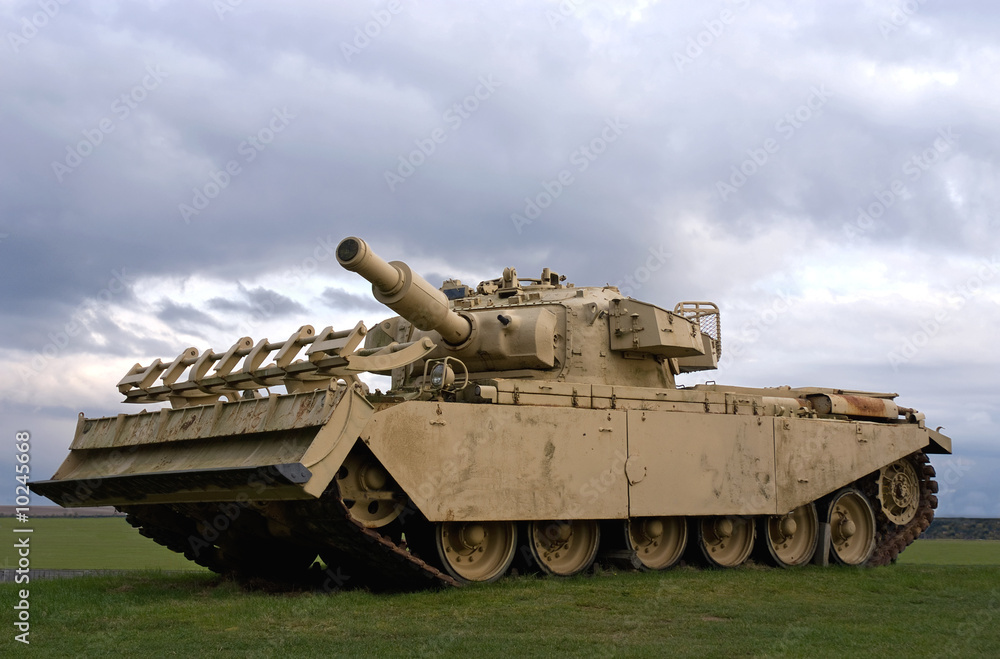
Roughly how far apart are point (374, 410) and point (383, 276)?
1502 mm

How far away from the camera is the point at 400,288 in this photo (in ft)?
40.5

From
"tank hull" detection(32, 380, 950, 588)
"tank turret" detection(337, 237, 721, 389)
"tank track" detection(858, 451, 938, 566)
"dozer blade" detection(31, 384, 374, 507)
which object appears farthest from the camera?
"tank track" detection(858, 451, 938, 566)

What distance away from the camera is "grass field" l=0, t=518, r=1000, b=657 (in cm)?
892

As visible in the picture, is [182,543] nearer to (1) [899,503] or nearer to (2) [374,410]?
(2) [374,410]

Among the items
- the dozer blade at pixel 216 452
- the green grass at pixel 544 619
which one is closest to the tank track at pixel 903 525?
the green grass at pixel 544 619

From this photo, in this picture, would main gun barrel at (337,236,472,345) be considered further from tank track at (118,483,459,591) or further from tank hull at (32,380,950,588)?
tank track at (118,483,459,591)

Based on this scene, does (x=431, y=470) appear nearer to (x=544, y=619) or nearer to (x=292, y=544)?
(x=544, y=619)

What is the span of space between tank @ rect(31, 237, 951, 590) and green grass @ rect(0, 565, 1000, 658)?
74 centimetres

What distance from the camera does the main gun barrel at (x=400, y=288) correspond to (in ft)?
38.2

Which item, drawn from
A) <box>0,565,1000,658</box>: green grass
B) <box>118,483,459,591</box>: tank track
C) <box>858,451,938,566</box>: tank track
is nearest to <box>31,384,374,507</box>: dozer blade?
<box>118,483,459,591</box>: tank track

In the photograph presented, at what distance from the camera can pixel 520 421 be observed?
Answer: 13.0m

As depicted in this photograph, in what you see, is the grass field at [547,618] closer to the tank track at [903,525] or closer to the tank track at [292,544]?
the tank track at [292,544]

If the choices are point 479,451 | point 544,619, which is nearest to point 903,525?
point 479,451

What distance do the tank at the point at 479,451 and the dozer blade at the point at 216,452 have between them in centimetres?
3
